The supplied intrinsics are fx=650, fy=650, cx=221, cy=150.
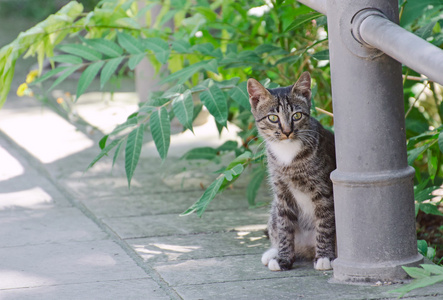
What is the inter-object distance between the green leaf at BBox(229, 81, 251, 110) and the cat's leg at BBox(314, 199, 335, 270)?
0.71 metres

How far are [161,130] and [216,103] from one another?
1.19 feet

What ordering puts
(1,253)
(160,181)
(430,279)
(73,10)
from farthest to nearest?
1. (160,181)
2. (73,10)
3. (1,253)
4. (430,279)

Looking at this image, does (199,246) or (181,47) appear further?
(181,47)

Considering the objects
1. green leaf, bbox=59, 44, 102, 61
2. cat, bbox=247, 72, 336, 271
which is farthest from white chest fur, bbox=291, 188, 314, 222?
green leaf, bbox=59, 44, 102, 61

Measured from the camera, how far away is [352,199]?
2939mm

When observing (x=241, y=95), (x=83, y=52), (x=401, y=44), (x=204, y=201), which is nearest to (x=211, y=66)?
(x=241, y=95)

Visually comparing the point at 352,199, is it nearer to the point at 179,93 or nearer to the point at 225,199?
the point at 179,93

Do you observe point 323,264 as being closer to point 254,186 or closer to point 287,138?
point 287,138

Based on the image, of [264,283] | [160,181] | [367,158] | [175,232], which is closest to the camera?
[367,158]

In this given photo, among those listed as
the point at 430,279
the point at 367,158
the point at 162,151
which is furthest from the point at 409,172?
the point at 162,151

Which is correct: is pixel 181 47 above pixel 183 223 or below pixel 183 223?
above

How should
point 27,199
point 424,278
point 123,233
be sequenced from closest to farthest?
point 424,278 → point 123,233 → point 27,199

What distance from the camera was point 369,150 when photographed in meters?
2.88

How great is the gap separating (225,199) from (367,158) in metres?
2.18
